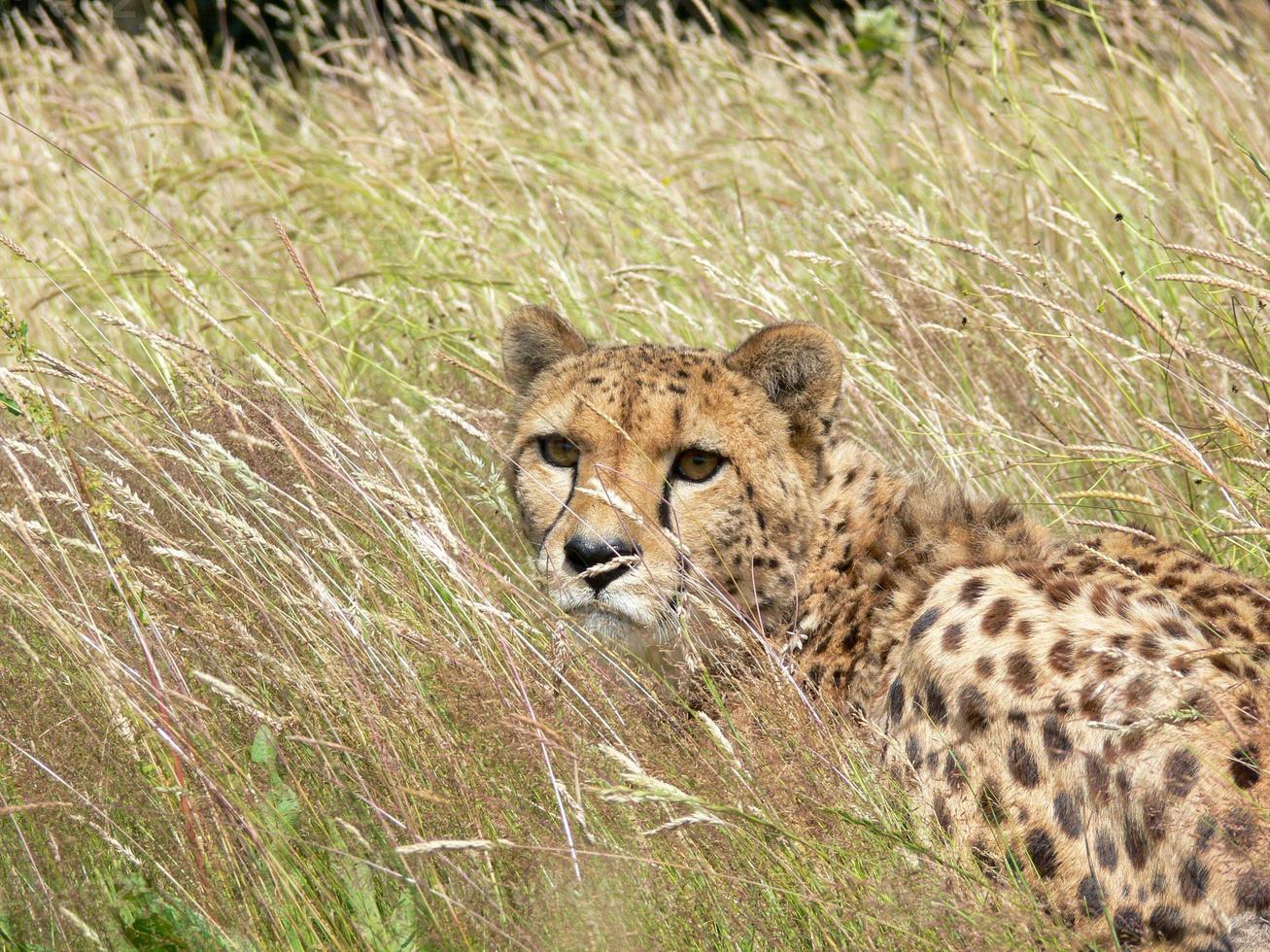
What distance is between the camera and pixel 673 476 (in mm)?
3234

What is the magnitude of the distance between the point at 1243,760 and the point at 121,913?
181cm

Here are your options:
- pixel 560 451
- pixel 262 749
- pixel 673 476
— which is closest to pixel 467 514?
pixel 560 451

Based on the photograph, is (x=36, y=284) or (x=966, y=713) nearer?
(x=966, y=713)

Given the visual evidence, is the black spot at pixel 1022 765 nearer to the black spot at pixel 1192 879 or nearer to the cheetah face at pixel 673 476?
the black spot at pixel 1192 879

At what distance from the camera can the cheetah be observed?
236cm

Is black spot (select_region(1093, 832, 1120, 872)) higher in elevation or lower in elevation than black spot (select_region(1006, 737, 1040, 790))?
lower

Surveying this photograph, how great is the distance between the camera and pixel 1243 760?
2301 mm

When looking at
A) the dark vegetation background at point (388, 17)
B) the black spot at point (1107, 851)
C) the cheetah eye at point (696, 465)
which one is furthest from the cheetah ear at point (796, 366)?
the dark vegetation background at point (388, 17)

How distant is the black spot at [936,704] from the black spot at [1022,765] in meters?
0.14

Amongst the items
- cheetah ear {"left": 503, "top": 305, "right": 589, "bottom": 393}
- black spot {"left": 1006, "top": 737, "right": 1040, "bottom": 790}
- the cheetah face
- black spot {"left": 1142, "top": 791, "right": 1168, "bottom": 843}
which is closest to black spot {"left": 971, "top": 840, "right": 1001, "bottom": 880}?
black spot {"left": 1006, "top": 737, "right": 1040, "bottom": 790}

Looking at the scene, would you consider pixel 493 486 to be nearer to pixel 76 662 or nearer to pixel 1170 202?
pixel 76 662

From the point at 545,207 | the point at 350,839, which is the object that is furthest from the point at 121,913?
the point at 545,207

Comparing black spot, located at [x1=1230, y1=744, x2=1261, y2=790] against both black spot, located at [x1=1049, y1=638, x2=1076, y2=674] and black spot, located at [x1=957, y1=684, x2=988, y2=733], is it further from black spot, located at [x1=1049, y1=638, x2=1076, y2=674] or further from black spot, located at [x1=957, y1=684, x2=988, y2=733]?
black spot, located at [x1=957, y1=684, x2=988, y2=733]

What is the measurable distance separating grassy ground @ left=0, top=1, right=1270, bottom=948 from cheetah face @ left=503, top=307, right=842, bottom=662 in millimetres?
154
